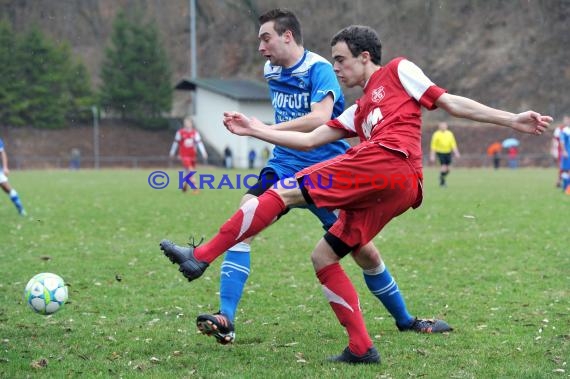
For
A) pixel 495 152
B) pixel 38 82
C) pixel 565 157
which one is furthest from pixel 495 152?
pixel 38 82

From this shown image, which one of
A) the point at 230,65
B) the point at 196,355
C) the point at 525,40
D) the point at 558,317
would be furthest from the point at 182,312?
the point at 230,65

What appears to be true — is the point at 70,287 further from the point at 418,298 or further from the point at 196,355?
the point at 418,298

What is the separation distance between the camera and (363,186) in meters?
4.26

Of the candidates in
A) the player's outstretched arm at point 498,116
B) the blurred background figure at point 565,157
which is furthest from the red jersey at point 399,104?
the blurred background figure at point 565,157

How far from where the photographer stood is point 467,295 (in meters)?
6.56

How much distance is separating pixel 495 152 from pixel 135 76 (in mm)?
27613

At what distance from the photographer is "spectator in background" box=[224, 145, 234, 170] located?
45.6 m

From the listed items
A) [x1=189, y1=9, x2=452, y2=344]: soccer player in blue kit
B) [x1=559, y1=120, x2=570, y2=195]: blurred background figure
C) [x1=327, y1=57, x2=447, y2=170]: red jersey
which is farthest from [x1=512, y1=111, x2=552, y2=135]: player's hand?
[x1=559, y1=120, x2=570, y2=195]: blurred background figure

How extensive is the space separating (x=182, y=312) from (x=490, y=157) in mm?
42970

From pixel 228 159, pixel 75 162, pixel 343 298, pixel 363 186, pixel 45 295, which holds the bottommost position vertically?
pixel 75 162

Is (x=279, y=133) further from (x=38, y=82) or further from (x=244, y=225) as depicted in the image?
(x=38, y=82)

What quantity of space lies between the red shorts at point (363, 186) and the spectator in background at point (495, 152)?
40747 millimetres

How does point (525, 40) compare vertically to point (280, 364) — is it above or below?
above

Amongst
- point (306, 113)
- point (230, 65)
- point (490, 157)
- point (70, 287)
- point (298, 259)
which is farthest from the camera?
point (230, 65)
